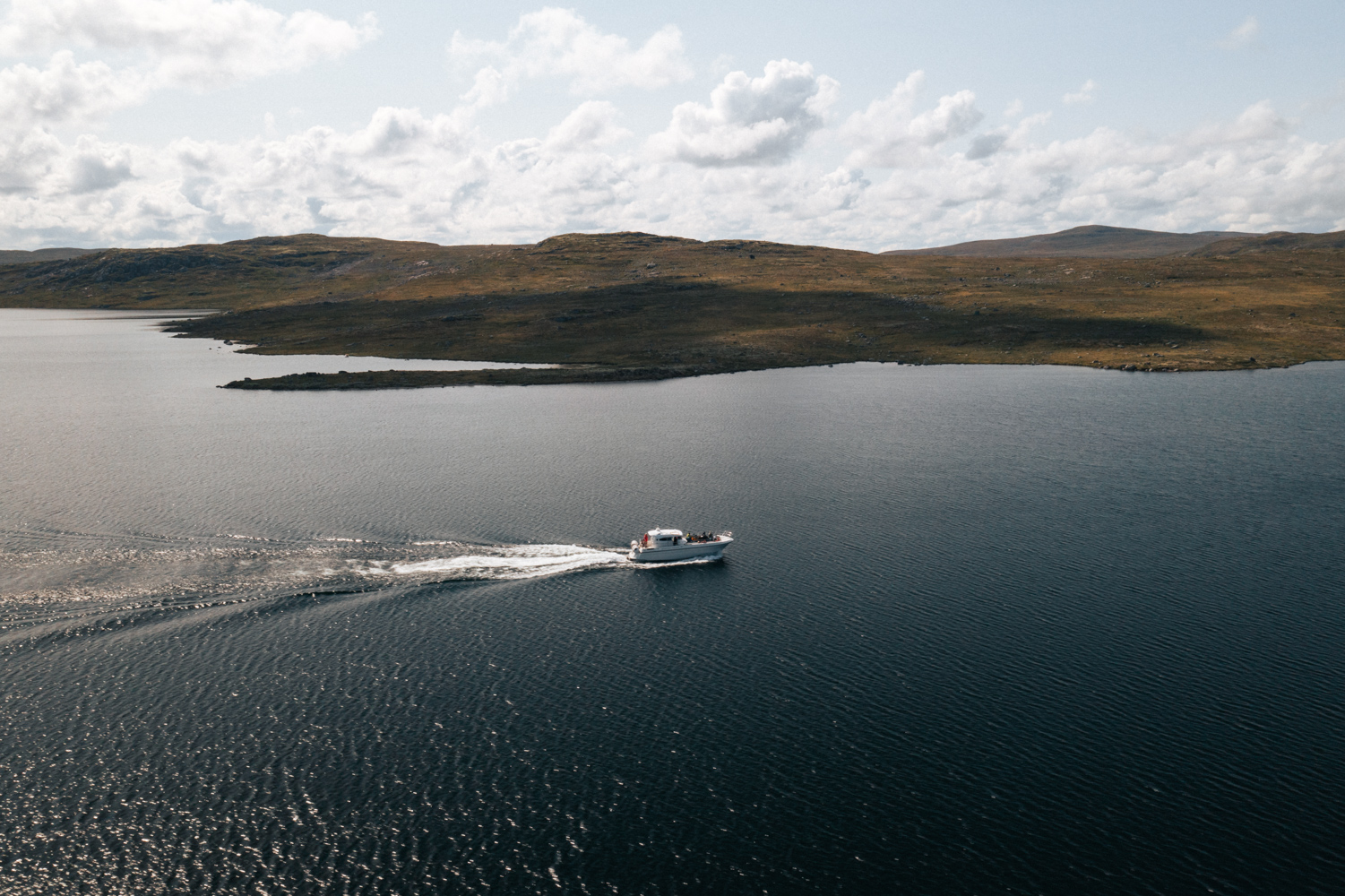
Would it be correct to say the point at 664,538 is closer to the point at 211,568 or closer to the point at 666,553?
the point at 666,553

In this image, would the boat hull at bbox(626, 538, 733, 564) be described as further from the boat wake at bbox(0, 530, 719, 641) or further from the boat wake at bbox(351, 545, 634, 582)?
the boat wake at bbox(351, 545, 634, 582)

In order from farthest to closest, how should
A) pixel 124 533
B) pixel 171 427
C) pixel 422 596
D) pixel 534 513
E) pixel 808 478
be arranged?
1. pixel 171 427
2. pixel 808 478
3. pixel 534 513
4. pixel 124 533
5. pixel 422 596

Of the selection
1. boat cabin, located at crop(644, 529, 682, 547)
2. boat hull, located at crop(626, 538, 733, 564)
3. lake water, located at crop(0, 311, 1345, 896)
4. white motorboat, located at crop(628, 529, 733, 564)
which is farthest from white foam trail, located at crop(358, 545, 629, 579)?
boat cabin, located at crop(644, 529, 682, 547)

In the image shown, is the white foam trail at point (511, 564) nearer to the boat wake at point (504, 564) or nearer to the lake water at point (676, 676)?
the boat wake at point (504, 564)

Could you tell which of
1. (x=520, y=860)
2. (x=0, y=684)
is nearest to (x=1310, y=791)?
(x=520, y=860)

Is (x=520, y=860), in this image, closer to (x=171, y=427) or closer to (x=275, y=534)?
(x=275, y=534)

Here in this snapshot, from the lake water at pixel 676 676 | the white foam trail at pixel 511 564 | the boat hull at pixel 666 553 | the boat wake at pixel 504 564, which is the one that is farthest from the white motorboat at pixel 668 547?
the white foam trail at pixel 511 564
